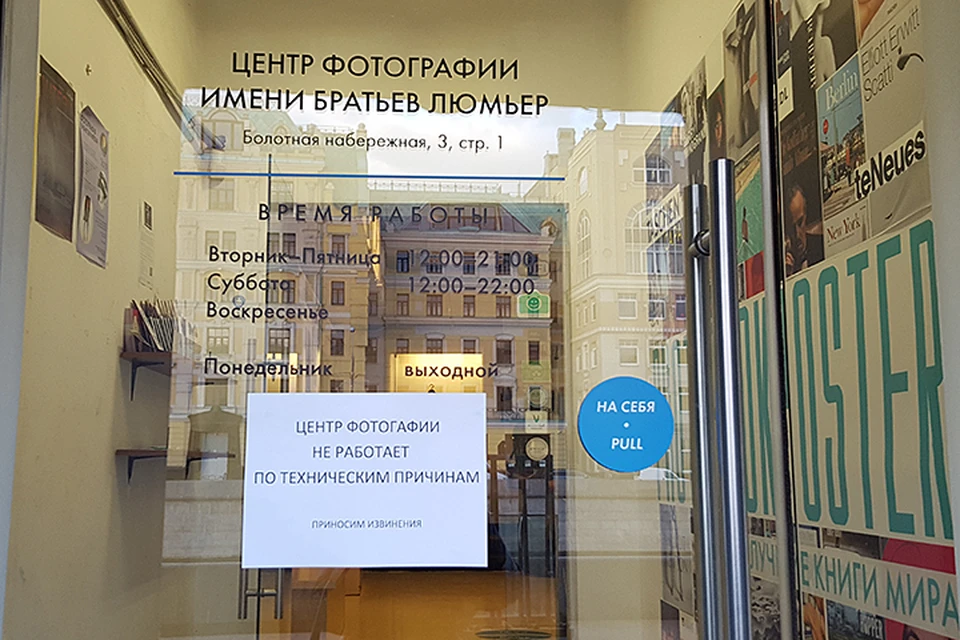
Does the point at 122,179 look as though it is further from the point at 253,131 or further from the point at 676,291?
the point at 676,291

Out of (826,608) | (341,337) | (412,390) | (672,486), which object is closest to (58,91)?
(341,337)

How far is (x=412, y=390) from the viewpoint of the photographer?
1296 mm

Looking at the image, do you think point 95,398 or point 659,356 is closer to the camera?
point 659,356

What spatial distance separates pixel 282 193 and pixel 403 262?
20 centimetres

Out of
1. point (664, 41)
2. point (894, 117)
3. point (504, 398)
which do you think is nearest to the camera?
point (894, 117)

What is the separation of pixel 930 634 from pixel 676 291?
1.79 ft

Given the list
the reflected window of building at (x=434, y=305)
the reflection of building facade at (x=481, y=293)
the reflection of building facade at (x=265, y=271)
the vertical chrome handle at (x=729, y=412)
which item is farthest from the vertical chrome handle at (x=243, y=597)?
the vertical chrome handle at (x=729, y=412)

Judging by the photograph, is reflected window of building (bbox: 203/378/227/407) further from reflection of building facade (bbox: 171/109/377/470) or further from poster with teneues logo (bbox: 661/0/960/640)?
poster with teneues logo (bbox: 661/0/960/640)

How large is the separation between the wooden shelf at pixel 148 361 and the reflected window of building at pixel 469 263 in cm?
44

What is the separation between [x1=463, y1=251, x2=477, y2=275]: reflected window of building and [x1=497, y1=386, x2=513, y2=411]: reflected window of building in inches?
6.9

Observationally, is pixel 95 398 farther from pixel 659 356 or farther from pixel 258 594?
pixel 659 356

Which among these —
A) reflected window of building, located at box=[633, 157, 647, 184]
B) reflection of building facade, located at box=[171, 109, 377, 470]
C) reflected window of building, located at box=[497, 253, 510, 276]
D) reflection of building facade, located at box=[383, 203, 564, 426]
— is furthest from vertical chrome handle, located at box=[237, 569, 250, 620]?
reflected window of building, located at box=[633, 157, 647, 184]

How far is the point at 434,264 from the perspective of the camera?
1340 mm

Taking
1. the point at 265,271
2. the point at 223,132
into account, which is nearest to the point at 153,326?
the point at 265,271
